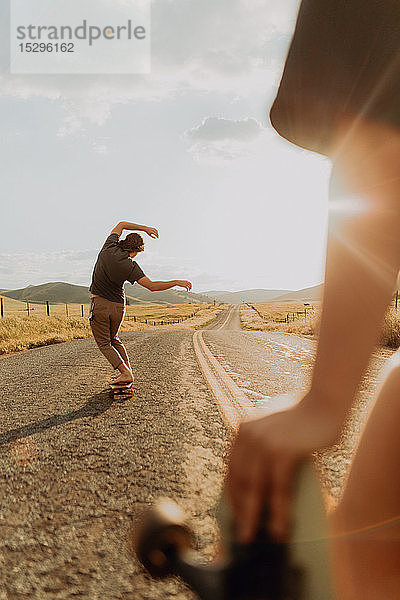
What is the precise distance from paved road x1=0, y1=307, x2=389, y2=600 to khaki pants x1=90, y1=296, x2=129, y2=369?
1.45 ft

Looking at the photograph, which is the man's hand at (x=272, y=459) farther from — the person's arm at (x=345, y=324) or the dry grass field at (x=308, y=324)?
the dry grass field at (x=308, y=324)

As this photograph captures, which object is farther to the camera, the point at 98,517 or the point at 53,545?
the point at 98,517

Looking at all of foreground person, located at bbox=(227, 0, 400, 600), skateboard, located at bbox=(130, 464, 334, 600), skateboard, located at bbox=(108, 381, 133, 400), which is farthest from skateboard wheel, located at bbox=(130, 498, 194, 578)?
skateboard, located at bbox=(108, 381, 133, 400)

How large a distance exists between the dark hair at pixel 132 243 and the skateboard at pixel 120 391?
1602 mm

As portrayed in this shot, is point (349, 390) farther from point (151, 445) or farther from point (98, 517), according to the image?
point (151, 445)

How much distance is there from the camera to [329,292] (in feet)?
1.75

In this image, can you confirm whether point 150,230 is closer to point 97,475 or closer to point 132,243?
point 132,243

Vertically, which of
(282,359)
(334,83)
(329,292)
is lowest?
(282,359)

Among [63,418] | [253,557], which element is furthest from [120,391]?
[253,557]

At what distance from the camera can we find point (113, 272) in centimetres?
496

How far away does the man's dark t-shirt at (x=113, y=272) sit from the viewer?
16.2 ft

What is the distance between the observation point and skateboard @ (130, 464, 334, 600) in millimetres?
560

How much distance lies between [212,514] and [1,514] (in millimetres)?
869

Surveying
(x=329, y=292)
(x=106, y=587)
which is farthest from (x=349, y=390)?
(x=106, y=587)
